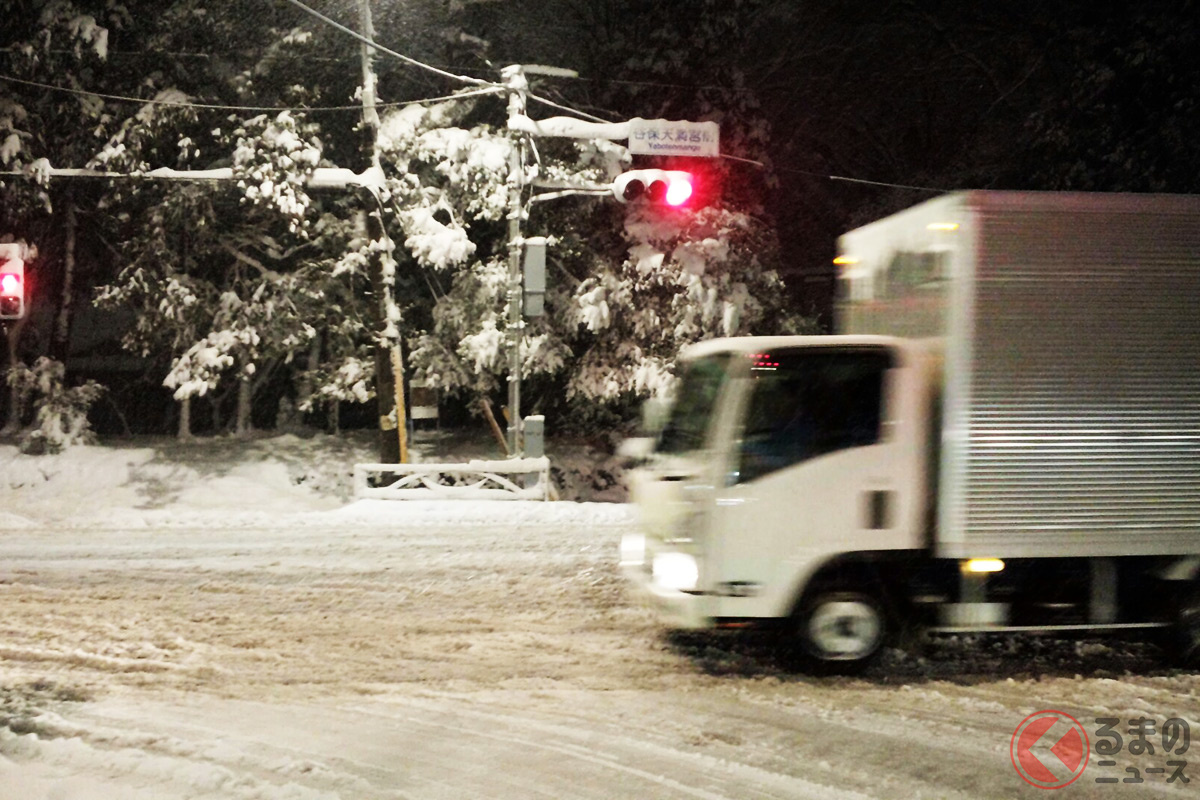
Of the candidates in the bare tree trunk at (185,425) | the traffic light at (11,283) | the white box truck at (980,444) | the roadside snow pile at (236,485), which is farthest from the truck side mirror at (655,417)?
the bare tree trunk at (185,425)

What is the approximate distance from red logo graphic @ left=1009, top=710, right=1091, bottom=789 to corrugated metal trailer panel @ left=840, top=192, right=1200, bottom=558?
1079 mm

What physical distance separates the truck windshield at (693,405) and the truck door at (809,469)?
31 centimetres

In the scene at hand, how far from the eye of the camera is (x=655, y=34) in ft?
65.8

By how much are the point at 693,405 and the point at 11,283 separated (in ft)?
35.3

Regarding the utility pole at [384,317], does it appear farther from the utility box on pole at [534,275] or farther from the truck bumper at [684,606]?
the truck bumper at [684,606]

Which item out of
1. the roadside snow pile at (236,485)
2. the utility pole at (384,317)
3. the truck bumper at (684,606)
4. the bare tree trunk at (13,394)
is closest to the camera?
the truck bumper at (684,606)

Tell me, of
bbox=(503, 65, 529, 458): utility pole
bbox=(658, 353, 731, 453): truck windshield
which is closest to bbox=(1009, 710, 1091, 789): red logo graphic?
bbox=(658, 353, 731, 453): truck windshield

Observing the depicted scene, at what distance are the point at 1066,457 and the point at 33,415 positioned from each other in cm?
2159

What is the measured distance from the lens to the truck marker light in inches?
292

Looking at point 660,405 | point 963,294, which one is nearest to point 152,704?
point 660,405

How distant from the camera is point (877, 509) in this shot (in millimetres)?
7320

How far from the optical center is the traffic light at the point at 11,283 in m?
14.4

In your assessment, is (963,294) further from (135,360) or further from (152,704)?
(135,360)

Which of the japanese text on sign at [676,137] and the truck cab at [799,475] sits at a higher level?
the japanese text on sign at [676,137]
